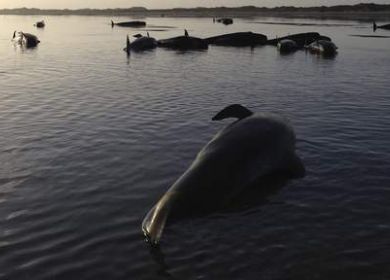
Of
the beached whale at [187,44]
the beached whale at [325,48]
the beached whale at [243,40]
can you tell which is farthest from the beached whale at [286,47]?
the beached whale at [187,44]

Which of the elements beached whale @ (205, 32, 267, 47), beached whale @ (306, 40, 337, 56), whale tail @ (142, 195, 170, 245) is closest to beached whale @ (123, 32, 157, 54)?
beached whale @ (205, 32, 267, 47)

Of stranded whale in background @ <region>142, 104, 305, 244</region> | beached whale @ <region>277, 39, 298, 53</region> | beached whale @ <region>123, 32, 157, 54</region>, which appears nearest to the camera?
stranded whale in background @ <region>142, 104, 305, 244</region>

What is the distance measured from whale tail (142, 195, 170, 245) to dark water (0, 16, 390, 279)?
186 millimetres

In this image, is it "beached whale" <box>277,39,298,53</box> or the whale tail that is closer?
the whale tail

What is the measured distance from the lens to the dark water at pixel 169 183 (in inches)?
361

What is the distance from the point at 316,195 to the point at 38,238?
21.4ft

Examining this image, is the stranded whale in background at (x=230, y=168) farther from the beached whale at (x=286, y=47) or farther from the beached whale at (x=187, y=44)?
the beached whale at (x=187, y=44)

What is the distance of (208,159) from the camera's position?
11.7 meters

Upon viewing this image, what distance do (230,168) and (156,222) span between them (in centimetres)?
243

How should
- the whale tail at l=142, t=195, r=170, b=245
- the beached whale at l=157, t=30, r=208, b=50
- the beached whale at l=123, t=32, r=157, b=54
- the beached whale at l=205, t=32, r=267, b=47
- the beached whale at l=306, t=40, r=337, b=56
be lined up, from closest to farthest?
the whale tail at l=142, t=195, r=170, b=245, the beached whale at l=306, t=40, r=337, b=56, the beached whale at l=123, t=32, r=157, b=54, the beached whale at l=157, t=30, r=208, b=50, the beached whale at l=205, t=32, r=267, b=47

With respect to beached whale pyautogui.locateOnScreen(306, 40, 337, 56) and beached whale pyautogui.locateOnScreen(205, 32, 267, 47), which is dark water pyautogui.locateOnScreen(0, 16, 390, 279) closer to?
beached whale pyautogui.locateOnScreen(306, 40, 337, 56)

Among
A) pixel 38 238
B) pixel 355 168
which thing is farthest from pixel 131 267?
pixel 355 168

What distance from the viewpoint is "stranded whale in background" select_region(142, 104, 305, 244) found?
10422 mm

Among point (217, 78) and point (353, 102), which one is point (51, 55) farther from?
point (353, 102)
